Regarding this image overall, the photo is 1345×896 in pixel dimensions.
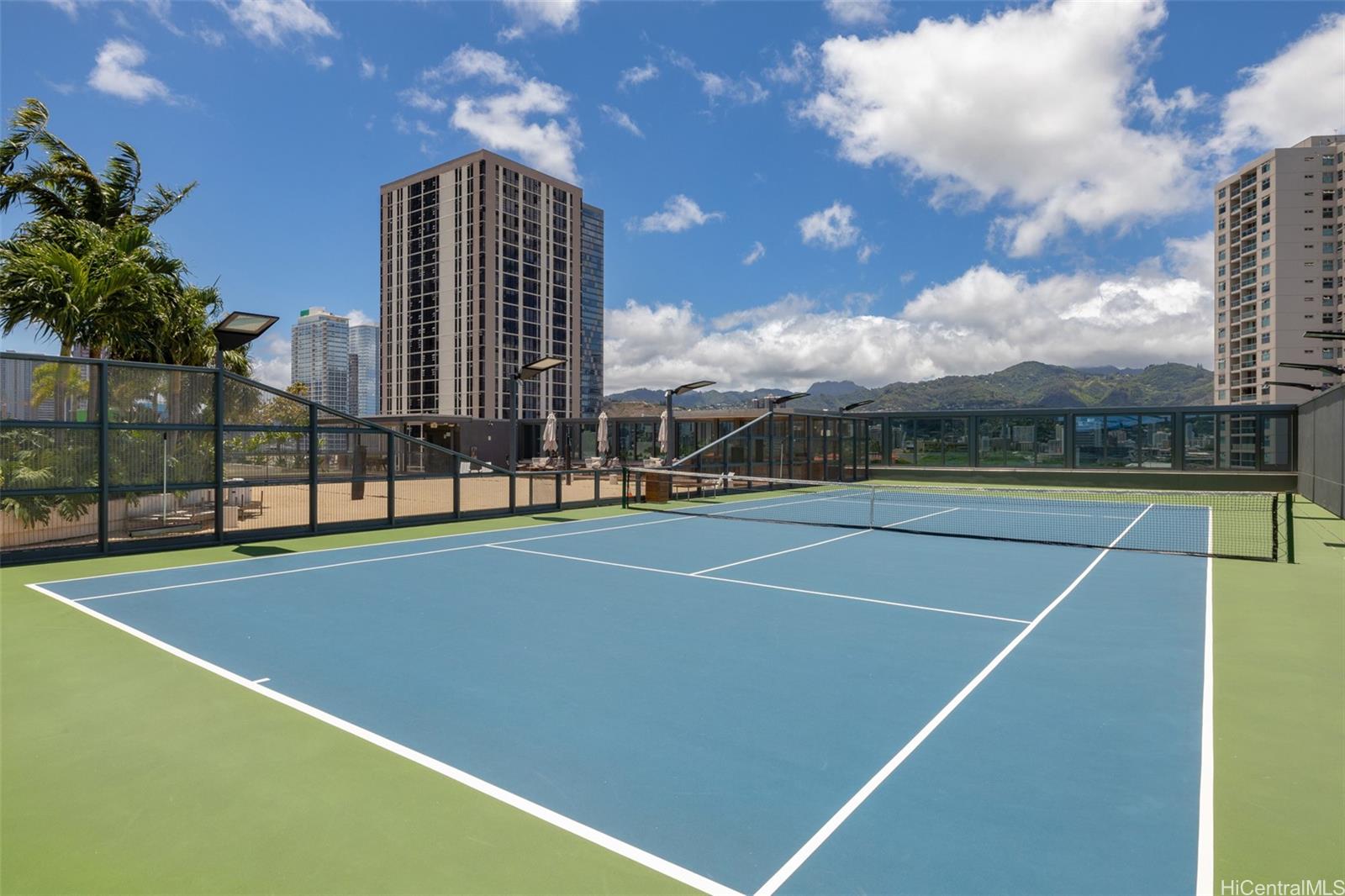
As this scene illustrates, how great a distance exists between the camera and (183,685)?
20.2 feet

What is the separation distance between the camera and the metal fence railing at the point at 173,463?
1179 centimetres

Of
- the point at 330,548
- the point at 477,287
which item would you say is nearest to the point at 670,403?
the point at 330,548

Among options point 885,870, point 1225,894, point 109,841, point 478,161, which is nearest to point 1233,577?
point 1225,894

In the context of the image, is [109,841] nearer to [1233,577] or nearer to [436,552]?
[436,552]

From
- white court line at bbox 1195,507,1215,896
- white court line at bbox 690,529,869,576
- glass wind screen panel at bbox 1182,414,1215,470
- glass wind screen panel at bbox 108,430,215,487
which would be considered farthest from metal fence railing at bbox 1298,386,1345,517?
glass wind screen panel at bbox 108,430,215,487

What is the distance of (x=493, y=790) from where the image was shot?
435 cm

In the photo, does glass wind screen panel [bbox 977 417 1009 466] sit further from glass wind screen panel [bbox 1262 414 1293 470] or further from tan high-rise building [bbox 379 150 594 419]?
tan high-rise building [bbox 379 150 594 419]

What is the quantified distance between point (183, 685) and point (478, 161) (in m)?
89.1

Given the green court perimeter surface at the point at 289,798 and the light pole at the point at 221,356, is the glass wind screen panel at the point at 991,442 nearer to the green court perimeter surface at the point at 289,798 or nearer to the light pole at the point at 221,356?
the green court perimeter surface at the point at 289,798

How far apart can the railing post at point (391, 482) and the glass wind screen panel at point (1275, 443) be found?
106ft

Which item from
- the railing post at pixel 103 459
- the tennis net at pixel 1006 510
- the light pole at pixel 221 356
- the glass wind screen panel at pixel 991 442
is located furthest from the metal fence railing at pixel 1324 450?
the railing post at pixel 103 459

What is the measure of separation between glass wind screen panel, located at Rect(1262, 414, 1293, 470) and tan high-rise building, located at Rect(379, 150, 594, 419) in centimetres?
7074

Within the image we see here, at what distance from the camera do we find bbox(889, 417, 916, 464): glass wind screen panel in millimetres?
36531

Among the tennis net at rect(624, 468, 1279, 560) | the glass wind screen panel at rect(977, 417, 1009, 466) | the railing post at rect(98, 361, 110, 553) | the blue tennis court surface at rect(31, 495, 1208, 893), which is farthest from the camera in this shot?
the glass wind screen panel at rect(977, 417, 1009, 466)
